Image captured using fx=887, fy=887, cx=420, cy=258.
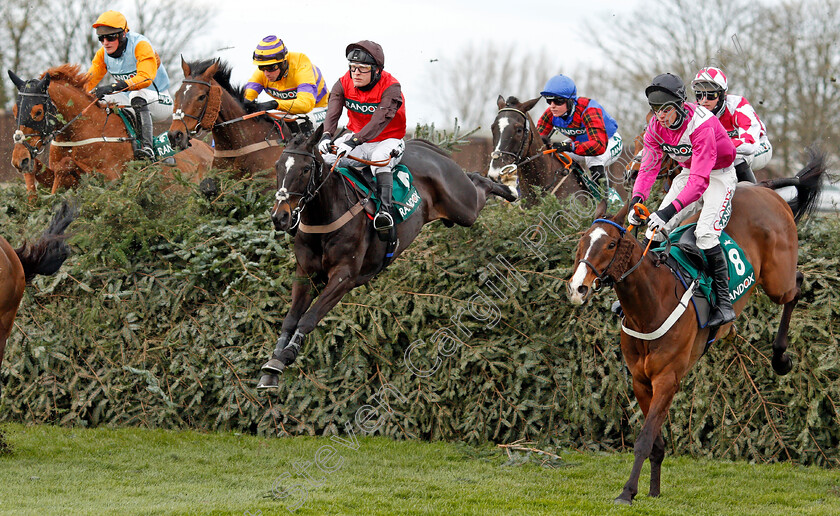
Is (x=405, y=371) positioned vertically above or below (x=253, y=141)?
below

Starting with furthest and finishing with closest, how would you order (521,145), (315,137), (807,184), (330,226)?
(521,145)
(807,184)
(330,226)
(315,137)

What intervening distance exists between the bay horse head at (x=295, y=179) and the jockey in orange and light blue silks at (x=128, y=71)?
3.31 m

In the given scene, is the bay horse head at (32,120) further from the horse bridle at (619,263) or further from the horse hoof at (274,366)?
the horse bridle at (619,263)

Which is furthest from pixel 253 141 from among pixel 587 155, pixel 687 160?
pixel 687 160

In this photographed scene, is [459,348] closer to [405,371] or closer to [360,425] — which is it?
[405,371]

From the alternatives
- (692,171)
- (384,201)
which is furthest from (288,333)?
(692,171)

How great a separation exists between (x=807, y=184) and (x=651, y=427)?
257cm

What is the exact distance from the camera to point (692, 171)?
5.29m

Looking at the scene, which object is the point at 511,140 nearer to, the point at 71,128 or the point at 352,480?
the point at 352,480

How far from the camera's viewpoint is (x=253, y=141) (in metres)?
A: 8.01

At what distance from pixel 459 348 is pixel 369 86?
228 cm

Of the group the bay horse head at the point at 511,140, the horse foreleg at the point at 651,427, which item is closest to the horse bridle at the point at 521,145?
the bay horse head at the point at 511,140

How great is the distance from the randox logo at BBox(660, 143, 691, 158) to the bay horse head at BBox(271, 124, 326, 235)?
2.15 m

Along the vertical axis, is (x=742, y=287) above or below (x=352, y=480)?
above
